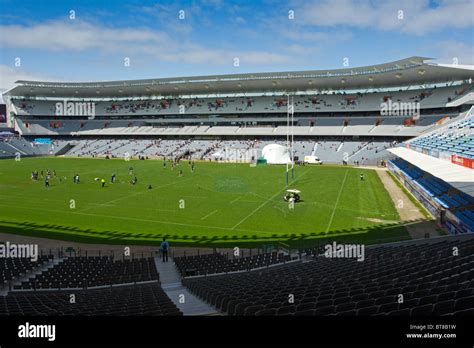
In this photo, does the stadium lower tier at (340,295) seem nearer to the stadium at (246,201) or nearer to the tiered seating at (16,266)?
the stadium at (246,201)

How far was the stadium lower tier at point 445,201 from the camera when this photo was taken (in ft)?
64.3

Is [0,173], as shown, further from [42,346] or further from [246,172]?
[42,346]

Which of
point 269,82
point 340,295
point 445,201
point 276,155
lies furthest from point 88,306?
point 269,82

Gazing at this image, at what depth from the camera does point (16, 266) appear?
48.6ft

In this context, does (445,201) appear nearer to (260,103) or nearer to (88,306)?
(88,306)

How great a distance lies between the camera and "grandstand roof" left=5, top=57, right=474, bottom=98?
196 ft

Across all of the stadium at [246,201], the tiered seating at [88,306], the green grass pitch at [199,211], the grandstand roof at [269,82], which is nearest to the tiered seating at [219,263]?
the stadium at [246,201]

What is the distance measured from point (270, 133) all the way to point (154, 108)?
31.6 metres

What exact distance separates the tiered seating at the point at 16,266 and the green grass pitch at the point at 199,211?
186 inches

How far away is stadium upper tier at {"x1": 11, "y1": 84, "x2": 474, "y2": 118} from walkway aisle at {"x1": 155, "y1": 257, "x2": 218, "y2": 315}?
Answer: 59257 mm

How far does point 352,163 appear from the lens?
62.3 meters

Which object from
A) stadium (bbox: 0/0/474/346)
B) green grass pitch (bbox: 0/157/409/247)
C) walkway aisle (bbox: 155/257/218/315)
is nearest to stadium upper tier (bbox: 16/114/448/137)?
stadium (bbox: 0/0/474/346)

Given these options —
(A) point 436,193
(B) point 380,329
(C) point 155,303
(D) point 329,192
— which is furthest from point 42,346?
(D) point 329,192

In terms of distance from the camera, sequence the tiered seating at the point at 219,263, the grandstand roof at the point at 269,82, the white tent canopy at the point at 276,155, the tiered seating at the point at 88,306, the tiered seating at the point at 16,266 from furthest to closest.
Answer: the white tent canopy at the point at 276,155, the grandstand roof at the point at 269,82, the tiered seating at the point at 219,263, the tiered seating at the point at 16,266, the tiered seating at the point at 88,306
